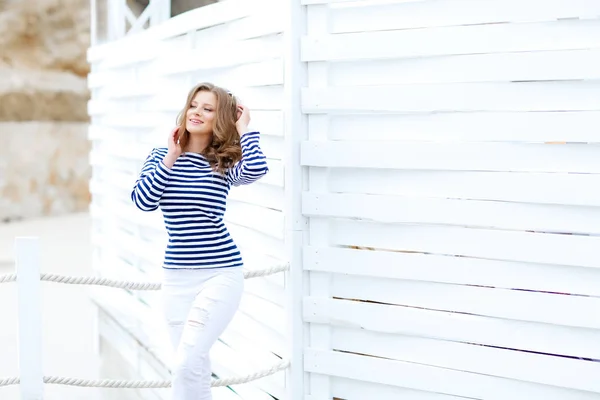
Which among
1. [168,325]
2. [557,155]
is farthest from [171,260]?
[557,155]

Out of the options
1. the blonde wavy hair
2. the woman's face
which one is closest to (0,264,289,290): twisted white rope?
the blonde wavy hair

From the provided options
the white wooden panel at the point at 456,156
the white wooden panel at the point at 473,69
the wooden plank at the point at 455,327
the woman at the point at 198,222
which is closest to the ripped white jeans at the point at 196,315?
the woman at the point at 198,222

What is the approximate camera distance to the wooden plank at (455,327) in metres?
2.96

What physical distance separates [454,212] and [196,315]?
937mm

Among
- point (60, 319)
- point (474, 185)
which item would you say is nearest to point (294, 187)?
point (474, 185)

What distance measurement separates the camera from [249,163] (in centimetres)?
314

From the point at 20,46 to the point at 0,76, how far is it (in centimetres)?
59

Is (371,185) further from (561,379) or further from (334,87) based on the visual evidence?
(561,379)

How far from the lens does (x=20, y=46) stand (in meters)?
14.3

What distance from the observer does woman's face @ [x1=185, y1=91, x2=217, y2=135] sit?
3.18m

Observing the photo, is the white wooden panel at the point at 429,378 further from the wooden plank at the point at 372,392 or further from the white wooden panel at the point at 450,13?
the white wooden panel at the point at 450,13

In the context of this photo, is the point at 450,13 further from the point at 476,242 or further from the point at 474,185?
the point at 476,242

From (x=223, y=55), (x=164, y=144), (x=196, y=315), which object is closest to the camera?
(x=196, y=315)

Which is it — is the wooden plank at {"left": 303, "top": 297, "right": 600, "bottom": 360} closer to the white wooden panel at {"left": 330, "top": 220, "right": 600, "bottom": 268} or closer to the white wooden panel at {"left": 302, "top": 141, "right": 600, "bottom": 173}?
the white wooden panel at {"left": 330, "top": 220, "right": 600, "bottom": 268}
